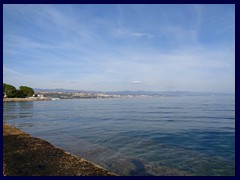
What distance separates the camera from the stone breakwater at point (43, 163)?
358 inches

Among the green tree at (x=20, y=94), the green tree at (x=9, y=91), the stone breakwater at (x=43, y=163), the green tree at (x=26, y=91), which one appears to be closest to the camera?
the stone breakwater at (x=43, y=163)

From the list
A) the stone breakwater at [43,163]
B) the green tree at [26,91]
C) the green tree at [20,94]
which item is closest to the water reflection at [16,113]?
the stone breakwater at [43,163]

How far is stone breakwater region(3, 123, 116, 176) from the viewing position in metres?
9.09

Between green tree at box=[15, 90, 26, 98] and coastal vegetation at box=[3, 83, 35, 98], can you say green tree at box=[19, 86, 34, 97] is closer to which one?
coastal vegetation at box=[3, 83, 35, 98]

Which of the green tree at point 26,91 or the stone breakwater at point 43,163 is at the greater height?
the green tree at point 26,91

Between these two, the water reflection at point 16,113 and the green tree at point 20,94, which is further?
the green tree at point 20,94

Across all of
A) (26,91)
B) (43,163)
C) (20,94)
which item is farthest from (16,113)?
(26,91)

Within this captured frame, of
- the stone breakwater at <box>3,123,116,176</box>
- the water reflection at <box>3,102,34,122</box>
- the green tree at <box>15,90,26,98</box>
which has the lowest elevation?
the water reflection at <box>3,102,34,122</box>

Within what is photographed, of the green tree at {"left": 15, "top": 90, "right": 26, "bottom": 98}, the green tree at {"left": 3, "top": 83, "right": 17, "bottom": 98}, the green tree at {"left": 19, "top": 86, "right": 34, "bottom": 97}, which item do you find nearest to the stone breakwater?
the green tree at {"left": 3, "top": 83, "right": 17, "bottom": 98}

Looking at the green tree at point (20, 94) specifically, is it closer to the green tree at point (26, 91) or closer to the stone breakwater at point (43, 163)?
the green tree at point (26, 91)

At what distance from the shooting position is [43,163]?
33.5 feet

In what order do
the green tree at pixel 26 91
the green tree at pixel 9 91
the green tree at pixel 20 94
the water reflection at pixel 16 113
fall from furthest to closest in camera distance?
the green tree at pixel 26 91, the green tree at pixel 20 94, the green tree at pixel 9 91, the water reflection at pixel 16 113
